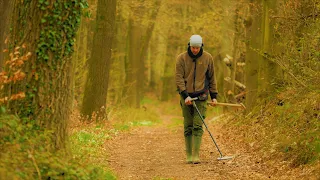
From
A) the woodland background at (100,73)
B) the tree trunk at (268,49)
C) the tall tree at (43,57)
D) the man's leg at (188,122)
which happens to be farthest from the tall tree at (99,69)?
the tall tree at (43,57)

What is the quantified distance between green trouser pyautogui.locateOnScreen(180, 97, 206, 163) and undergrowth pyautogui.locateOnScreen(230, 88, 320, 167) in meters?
1.31

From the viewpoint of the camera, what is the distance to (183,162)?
1070 cm

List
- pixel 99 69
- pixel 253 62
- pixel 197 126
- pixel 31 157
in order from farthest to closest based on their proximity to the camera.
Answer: pixel 99 69, pixel 253 62, pixel 197 126, pixel 31 157

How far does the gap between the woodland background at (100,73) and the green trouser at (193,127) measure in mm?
1425

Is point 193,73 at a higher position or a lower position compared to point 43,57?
lower

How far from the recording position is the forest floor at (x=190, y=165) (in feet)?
29.0

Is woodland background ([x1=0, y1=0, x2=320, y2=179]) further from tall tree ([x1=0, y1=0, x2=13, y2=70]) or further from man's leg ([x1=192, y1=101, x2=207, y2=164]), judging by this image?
man's leg ([x1=192, y1=101, x2=207, y2=164])

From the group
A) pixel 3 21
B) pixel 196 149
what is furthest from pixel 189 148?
pixel 3 21

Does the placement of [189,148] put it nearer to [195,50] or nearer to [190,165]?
[190,165]

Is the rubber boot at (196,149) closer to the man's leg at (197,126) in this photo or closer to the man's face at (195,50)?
the man's leg at (197,126)

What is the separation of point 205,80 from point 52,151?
4.33 m

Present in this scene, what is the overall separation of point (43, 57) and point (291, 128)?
17.2 feet

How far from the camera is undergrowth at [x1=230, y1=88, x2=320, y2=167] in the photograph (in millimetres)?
9070

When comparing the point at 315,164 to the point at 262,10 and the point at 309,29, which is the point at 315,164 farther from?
the point at 262,10
